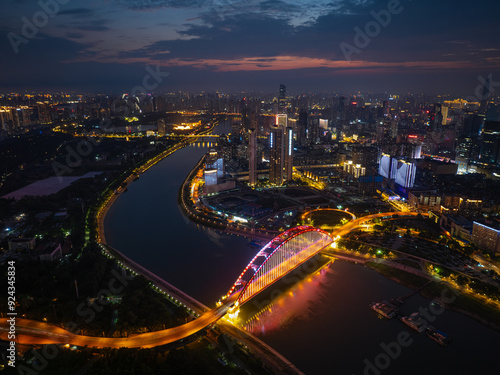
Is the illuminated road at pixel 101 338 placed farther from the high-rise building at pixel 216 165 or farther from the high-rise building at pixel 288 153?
the high-rise building at pixel 288 153

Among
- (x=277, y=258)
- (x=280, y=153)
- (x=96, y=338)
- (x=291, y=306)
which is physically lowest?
(x=291, y=306)

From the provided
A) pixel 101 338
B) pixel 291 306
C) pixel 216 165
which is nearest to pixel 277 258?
pixel 291 306

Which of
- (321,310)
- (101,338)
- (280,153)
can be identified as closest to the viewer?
(101,338)

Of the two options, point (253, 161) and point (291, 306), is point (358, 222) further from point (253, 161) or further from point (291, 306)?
point (253, 161)

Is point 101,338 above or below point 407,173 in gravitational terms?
below

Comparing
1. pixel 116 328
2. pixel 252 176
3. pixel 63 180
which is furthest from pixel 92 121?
pixel 116 328

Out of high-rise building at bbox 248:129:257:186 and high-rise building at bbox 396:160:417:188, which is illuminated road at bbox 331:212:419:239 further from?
high-rise building at bbox 248:129:257:186

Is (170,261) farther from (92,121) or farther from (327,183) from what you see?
(92,121)
